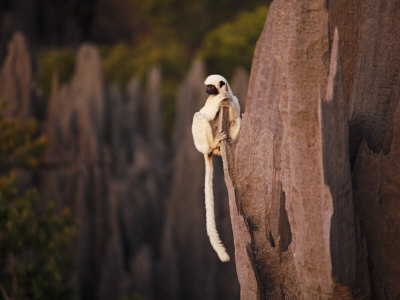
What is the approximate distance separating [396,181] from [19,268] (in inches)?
315

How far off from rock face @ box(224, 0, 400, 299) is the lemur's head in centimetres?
35

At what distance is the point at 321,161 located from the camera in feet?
13.0

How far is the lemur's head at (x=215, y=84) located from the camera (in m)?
4.75

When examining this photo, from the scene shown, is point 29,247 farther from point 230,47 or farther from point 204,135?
Result: point 230,47

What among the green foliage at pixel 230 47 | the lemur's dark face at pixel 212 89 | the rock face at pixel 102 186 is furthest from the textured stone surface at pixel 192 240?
the lemur's dark face at pixel 212 89

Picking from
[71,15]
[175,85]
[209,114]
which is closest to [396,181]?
[209,114]

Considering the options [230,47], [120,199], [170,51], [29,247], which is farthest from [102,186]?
[170,51]

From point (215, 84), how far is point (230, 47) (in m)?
25.8

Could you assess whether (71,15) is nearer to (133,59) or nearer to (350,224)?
(133,59)

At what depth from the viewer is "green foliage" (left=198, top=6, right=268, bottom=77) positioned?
27.6 meters

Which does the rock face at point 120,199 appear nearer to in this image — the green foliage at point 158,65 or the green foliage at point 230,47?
the green foliage at point 230,47

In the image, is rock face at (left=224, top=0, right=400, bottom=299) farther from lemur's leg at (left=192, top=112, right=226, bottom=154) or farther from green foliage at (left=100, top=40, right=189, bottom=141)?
green foliage at (left=100, top=40, right=189, bottom=141)

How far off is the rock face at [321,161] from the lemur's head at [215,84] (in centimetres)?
35

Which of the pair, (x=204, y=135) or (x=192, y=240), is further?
(x=192, y=240)
